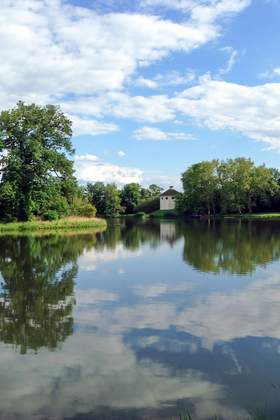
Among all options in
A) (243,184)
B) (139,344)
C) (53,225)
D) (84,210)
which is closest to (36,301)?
(139,344)

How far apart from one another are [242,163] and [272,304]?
3541 inches

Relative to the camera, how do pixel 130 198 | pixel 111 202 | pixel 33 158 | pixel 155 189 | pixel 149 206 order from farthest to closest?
pixel 155 189 < pixel 130 198 < pixel 149 206 < pixel 111 202 < pixel 33 158

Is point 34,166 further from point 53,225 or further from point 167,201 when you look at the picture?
point 167,201

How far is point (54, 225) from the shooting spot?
5294cm

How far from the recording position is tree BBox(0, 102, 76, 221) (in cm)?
5178

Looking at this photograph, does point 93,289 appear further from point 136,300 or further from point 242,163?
point 242,163

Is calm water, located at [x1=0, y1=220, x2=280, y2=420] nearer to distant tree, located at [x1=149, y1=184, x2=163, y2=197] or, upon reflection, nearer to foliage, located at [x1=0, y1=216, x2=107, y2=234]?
foliage, located at [x1=0, y1=216, x2=107, y2=234]

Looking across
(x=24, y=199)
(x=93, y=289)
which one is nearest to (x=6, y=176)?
(x=24, y=199)

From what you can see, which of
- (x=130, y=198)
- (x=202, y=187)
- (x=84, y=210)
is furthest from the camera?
(x=130, y=198)

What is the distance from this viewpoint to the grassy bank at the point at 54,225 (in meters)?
48.9

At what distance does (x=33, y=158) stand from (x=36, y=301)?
4171 cm

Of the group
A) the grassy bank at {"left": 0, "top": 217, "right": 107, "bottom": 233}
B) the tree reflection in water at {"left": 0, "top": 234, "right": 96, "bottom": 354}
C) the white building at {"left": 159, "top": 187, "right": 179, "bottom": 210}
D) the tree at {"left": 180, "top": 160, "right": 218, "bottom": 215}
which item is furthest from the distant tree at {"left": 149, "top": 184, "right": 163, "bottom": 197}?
the tree reflection in water at {"left": 0, "top": 234, "right": 96, "bottom": 354}

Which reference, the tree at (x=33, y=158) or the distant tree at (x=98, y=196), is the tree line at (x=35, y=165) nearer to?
the tree at (x=33, y=158)

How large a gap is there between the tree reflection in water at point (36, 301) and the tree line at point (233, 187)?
256ft
